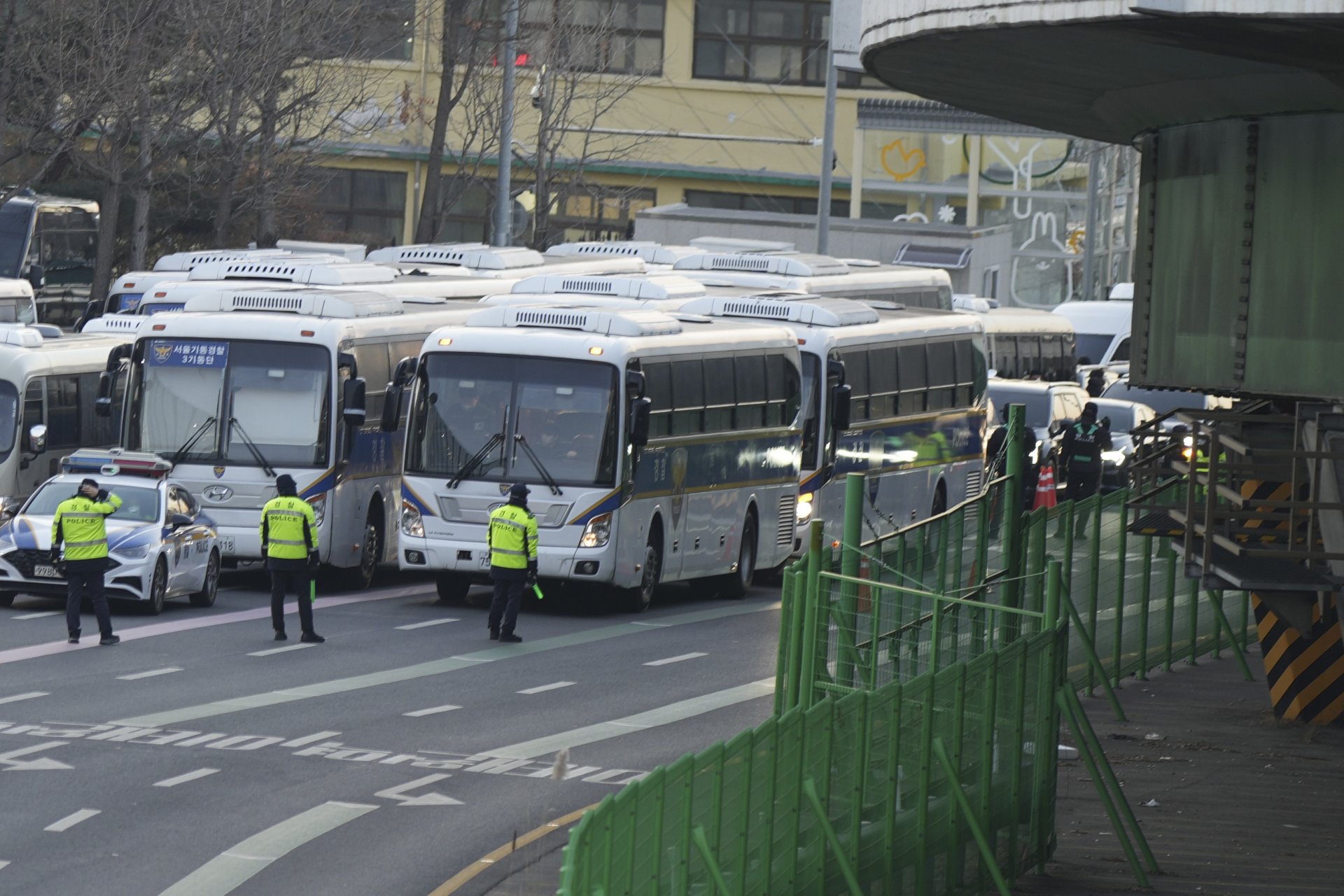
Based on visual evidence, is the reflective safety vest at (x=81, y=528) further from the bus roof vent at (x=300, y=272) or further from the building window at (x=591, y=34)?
the building window at (x=591, y=34)

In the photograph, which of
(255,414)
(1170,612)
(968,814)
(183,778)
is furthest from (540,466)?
(968,814)

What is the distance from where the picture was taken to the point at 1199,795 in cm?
1730

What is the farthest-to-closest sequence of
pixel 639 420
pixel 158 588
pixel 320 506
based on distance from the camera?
1. pixel 320 506
2. pixel 639 420
3. pixel 158 588

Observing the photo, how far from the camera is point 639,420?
2583cm

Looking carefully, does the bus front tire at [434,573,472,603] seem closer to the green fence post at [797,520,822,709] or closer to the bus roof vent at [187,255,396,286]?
the bus roof vent at [187,255,396,286]

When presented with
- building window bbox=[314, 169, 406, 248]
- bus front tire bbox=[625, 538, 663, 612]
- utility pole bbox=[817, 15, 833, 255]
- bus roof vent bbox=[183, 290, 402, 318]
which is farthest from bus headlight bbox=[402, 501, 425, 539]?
building window bbox=[314, 169, 406, 248]

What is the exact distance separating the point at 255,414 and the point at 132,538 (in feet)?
10.3

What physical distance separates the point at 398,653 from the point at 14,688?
4.17 meters

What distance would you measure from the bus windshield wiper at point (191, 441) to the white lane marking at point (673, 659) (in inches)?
290

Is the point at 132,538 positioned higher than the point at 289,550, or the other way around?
the point at 289,550

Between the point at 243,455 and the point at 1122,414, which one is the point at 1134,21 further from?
the point at 1122,414

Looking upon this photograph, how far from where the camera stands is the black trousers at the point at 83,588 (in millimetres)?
22500

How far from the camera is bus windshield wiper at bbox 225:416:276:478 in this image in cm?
2747

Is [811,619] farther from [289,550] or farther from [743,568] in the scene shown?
[743,568]
